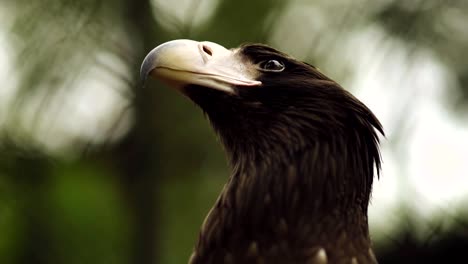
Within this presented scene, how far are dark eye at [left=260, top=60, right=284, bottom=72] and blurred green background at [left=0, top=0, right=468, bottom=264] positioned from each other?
42.6 inches

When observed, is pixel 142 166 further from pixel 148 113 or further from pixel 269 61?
pixel 269 61

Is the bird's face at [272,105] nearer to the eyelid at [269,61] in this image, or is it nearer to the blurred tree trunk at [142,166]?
the eyelid at [269,61]

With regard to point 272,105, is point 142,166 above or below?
below

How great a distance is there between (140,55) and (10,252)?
65.5 inches

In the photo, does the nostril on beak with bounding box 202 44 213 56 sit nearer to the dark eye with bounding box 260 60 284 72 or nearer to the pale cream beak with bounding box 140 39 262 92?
the pale cream beak with bounding box 140 39 262 92

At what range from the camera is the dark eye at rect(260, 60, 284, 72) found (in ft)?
10.9

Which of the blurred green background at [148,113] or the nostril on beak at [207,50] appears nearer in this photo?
the nostril on beak at [207,50]

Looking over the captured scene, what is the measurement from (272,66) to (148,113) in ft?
8.70

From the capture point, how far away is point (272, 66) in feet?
11.0

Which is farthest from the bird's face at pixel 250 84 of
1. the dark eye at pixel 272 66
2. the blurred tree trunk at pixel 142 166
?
the blurred tree trunk at pixel 142 166

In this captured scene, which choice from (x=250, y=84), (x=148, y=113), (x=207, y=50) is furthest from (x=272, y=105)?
(x=148, y=113)

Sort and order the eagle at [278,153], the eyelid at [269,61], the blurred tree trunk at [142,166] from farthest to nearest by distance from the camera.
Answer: the blurred tree trunk at [142,166] < the eyelid at [269,61] < the eagle at [278,153]

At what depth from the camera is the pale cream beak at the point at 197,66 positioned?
3.11m

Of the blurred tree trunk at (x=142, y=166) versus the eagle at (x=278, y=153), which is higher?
the eagle at (x=278, y=153)
